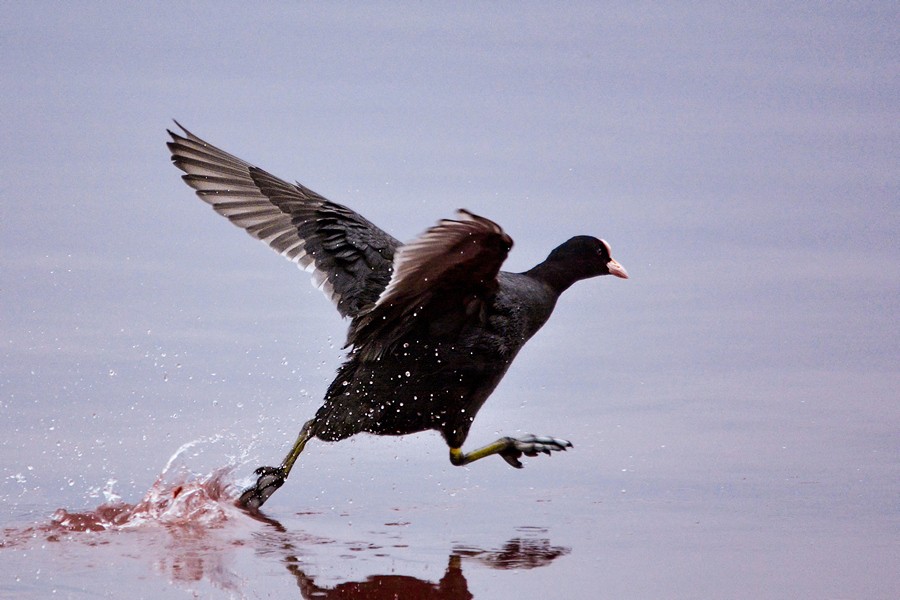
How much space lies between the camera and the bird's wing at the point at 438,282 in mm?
4895

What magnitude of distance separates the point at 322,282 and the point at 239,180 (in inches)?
46.7

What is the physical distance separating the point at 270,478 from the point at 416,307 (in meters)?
1.33

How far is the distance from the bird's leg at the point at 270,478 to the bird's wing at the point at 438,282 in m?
0.66

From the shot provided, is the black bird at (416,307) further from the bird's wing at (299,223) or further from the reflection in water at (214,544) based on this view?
the reflection in water at (214,544)

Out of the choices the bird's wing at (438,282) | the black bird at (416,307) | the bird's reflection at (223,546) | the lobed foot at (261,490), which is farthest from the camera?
the lobed foot at (261,490)

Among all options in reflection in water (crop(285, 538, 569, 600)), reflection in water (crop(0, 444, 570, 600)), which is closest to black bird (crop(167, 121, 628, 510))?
reflection in water (crop(0, 444, 570, 600))

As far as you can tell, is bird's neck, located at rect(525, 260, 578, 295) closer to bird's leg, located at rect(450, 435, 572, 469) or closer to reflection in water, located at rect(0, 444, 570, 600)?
bird's leg, located at rect(450, 435, 572, 469)

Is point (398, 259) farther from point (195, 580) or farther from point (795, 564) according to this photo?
point (795, 564)

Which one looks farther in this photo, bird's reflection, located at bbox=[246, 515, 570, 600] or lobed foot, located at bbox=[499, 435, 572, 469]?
lobed foot, located at bbox=[499, 435, 572, 469]

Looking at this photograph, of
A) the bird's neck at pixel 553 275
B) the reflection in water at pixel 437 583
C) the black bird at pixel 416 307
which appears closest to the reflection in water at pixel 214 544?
the reflection in water at pixel 437 583

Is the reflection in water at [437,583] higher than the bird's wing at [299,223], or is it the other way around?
the bird's wing at [299,223]

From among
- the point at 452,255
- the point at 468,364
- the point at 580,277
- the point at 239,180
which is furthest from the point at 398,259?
the point at 239,180

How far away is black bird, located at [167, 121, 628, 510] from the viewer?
205 inches

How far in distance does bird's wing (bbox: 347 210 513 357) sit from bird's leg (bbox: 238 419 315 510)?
662mm
